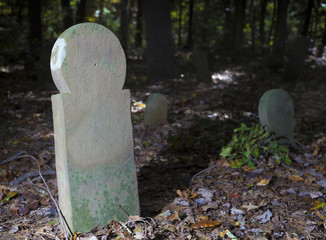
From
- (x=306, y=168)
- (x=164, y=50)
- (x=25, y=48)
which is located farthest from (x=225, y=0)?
(x=306, y=168)

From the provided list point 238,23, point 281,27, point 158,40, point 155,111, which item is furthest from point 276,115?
point 238,23

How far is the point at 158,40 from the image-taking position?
10.2 m

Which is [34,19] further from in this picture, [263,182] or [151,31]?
[263,182]

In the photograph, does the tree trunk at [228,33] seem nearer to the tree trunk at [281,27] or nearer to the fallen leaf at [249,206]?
the tree trunk at [281,27]

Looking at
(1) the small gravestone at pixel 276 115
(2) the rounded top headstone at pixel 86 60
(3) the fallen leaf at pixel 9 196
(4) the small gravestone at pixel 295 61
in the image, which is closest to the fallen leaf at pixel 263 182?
(1) the small gravestone at pixel 276 115

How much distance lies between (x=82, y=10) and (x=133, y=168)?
1371 centimetres

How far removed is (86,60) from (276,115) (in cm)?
336

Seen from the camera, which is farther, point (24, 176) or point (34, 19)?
point (34, 19)

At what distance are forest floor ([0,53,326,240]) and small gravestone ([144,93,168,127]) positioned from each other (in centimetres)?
21

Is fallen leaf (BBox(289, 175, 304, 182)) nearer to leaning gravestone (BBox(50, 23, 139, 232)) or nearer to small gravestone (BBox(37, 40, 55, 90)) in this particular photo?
leaning gravestone (BBox(50, 23, 139, 232))

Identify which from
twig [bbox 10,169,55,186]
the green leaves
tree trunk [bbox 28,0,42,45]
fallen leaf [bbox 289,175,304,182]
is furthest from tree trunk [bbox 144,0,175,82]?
fallen leaf [bbox 289,175,304,182]

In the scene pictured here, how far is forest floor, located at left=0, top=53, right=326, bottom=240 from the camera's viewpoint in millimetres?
2691

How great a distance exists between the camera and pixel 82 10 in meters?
14.6

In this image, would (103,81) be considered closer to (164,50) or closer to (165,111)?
(165,111)
